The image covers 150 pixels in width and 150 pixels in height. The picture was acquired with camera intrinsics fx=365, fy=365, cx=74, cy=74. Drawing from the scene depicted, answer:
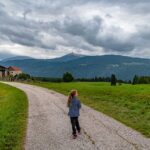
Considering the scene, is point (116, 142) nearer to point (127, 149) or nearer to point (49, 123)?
point (127, 149)

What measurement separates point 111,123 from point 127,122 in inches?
59.2

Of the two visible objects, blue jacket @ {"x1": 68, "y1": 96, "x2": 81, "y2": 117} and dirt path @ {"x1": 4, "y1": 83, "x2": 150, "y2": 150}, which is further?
blue jacket @ {"x1": 68, "y1": 96, "x2": 81, "y2": 117}

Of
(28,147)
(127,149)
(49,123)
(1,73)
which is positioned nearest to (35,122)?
(49,123)

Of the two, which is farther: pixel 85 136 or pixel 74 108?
pixel 74 108

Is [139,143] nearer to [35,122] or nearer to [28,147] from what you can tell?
[28,147]

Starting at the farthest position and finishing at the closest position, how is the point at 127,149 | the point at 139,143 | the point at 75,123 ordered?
1. the point at 75,123
2. the point at 139,143
3. the point at 127,149

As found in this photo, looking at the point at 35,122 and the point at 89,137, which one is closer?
the point at 89,137

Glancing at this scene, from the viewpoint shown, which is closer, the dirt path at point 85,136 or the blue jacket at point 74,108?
the dirt path at point 85,136

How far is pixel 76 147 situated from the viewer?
15422 mm

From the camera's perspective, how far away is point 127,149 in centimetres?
1498

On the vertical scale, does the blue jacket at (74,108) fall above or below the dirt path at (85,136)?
above

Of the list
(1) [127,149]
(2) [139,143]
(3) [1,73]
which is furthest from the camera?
(3) [1,73]

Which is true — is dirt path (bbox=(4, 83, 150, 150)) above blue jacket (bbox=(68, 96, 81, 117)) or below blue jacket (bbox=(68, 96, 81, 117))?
below

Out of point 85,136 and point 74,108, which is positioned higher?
point 74,108
